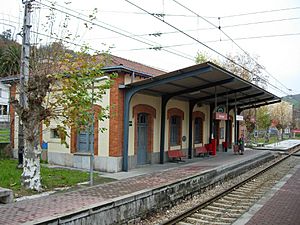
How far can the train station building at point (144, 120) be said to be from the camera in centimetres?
1408

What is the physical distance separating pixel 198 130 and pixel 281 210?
523 inches

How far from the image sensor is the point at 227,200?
452 inches

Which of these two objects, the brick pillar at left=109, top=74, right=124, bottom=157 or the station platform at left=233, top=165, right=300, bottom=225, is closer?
the station platform at left=233, top=165, right=300, bottom=225

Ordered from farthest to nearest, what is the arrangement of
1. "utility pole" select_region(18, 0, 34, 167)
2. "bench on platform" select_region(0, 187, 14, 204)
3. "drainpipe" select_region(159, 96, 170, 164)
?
"drainpipe" select_region(159, 96, 170, 164) → "utility pole" select_region(18, 0, 34, 167) → "bench on platform" select_region(0, 187, 14, 204)

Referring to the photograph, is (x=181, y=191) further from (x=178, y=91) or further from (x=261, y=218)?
(x=178, y=91)

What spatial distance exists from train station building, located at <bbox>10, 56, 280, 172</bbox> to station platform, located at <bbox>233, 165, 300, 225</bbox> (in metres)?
5.01

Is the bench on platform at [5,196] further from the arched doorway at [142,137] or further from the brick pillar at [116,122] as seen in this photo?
the arched doorway at [142,137]

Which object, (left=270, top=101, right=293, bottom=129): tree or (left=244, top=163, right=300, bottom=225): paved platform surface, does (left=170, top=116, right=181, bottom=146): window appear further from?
(left=270, top=101, right=293, bottom=129): tree

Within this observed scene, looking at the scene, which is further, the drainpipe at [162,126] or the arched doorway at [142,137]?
the drainpipe at [162,126]

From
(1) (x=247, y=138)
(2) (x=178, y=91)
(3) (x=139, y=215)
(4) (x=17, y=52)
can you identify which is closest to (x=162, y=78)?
(2) (x=178, y=91)

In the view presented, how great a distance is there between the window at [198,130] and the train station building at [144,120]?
0.21 ft

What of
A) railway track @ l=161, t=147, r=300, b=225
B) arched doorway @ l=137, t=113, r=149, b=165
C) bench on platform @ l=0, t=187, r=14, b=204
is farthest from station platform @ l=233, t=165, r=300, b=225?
arched doorway @ l=137, t=113, r=149, b=165

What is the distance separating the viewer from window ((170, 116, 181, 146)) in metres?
18.9

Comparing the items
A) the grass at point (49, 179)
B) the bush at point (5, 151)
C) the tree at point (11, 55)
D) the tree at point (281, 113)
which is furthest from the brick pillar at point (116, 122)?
the tree at point (281, 113)
